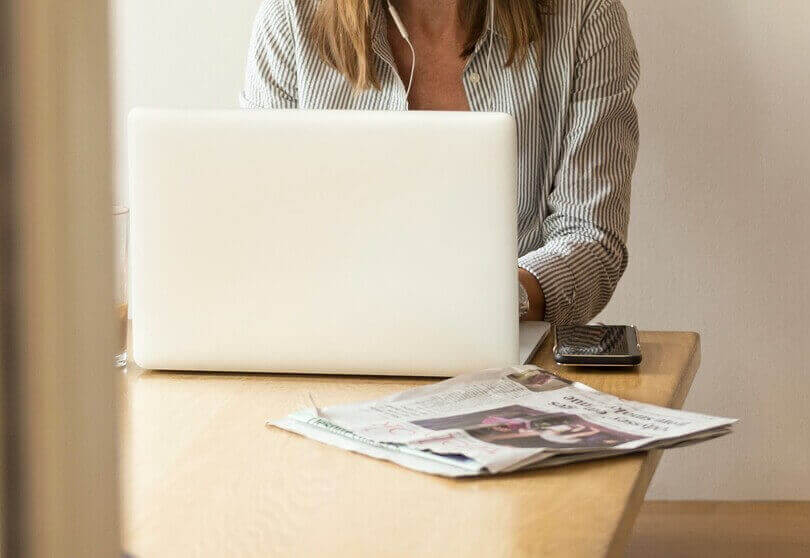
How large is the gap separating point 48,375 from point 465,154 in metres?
0.82

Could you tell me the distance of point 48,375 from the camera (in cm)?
11

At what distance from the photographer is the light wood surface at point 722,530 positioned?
73.9 inches

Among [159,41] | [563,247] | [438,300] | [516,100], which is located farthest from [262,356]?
[159,41]

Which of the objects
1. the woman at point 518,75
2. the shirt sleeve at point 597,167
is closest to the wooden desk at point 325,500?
the shirt sleeve at point 597,167

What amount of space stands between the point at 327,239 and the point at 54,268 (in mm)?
839

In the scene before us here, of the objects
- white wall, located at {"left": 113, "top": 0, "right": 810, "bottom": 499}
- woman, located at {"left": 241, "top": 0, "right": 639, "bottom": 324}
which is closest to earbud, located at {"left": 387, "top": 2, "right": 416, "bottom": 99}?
woman, located at {"left": 241, "top": 0, "right": 639, "bottom": 324}

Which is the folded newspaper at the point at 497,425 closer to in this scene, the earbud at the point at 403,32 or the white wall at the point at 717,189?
the earbud at the point at 403,32

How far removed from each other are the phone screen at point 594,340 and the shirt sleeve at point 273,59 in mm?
689

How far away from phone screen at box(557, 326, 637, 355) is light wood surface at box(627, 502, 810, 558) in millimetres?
899

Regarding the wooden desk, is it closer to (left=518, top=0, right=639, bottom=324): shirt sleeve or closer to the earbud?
(left=518, top=0, right=639, bottom=324): shirt sleeve

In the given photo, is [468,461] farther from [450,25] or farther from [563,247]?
[450,25]

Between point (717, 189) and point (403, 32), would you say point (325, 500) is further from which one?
point (717, 189)

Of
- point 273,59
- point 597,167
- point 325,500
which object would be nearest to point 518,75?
point 597,167

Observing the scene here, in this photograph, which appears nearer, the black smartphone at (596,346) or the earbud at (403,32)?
the black smartphone at (596,346)
